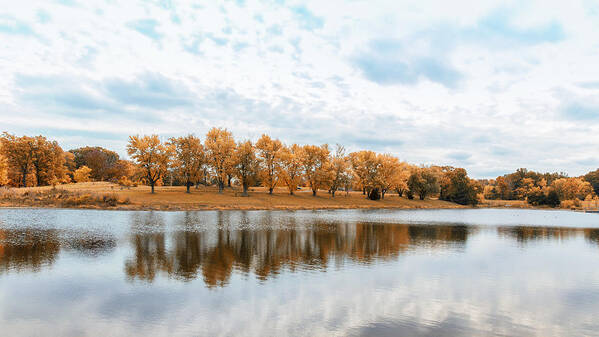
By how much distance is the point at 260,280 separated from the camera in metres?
14.7

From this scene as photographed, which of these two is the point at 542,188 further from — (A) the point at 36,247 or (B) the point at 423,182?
(A) the point at 36,247

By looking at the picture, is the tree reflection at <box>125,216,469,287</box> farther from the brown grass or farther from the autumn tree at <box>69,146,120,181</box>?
the autumn tree at <box>69,146,120,181</box>

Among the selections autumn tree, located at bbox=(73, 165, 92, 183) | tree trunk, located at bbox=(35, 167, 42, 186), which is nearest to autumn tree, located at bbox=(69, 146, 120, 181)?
autumn tree, located at bbox=(73, 165, 92, 183)

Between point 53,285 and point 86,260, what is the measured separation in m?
4.65

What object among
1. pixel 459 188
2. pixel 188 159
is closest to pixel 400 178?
pixel 459 188

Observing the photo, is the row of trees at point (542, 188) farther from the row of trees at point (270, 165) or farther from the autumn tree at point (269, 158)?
the autumn tree at point (269, 158)

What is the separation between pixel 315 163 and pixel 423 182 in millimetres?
34499

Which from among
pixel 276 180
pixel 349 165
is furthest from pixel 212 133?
pixel 349 165

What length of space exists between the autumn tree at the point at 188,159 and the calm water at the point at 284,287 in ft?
156

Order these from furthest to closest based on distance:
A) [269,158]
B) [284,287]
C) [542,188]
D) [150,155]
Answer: [542,188], [269,158], [150,155], [284,287]

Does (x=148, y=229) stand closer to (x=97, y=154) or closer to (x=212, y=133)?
(x=212, y=133)

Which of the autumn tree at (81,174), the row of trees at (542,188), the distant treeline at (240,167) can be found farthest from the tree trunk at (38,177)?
the row of trees at (542,188)

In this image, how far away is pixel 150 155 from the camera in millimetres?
69250

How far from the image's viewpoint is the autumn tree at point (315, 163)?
84.2m
